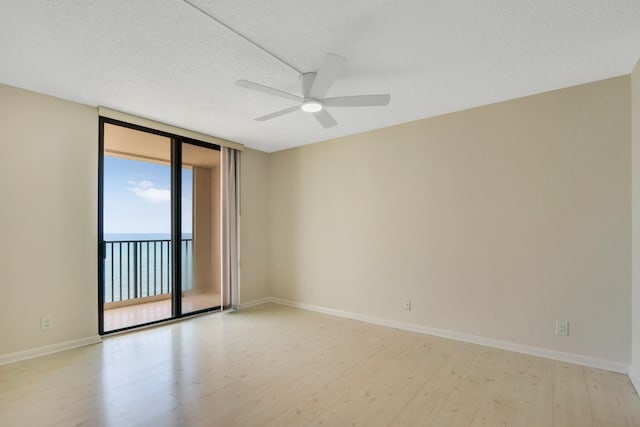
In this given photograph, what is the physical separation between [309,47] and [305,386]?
2592 mm

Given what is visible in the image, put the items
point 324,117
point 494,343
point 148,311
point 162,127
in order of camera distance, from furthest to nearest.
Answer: point 148,311, point 162,127, point 494,343, point 324,117

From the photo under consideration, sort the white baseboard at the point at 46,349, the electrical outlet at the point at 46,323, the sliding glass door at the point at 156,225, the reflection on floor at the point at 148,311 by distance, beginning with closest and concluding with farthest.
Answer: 1. the white baseboard at the point at 46,349
2. the electrical outlet at the point at 46,323
3. the reflection on floor at the point at 148,311
4. the sliding glass door at the point at 156,225

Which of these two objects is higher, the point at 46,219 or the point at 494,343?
the point at 46,219

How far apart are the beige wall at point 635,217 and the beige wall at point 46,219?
5.01m

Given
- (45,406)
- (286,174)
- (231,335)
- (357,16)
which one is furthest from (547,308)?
(45,406)

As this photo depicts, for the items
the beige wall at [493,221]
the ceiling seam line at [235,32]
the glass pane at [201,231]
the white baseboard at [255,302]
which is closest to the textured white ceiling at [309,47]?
the ceiling seam line at [235,32]

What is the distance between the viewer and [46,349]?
296cm

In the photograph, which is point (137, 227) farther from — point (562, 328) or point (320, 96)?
point (562, 328)

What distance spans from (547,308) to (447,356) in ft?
3.46

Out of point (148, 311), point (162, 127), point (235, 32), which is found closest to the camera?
point (235, 32)

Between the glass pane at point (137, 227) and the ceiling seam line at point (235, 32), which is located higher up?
the ceiling seam line at point (235, 32)

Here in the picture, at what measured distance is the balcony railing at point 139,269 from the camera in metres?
4.68

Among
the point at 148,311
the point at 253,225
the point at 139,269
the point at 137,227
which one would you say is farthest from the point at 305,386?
the point at 139,269

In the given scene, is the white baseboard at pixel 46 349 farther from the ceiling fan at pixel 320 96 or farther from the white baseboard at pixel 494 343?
the ceiling fan at pixel 320 96
